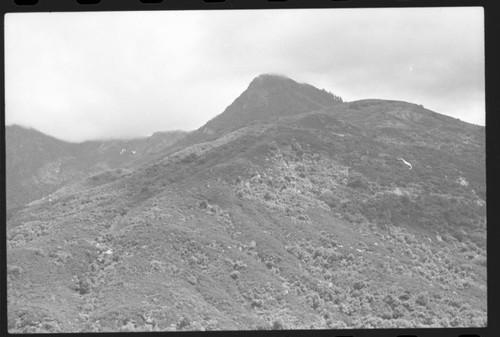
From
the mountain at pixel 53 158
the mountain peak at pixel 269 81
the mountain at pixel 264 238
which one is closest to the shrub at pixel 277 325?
the mountain at pixel 264 238

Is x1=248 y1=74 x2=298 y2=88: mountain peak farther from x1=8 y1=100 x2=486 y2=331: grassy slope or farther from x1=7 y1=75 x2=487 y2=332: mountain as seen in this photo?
x1=8 y1=100 x2=486 y2=331: grassy slope

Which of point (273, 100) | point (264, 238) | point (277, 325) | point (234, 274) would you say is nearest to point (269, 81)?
point (273, 100)

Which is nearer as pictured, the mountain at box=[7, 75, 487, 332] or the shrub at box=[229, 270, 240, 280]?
the mountain at box=[7, 75, 487, 332]

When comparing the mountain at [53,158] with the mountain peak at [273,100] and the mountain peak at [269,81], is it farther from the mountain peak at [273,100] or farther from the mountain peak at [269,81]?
the mountain peak at [269,81]

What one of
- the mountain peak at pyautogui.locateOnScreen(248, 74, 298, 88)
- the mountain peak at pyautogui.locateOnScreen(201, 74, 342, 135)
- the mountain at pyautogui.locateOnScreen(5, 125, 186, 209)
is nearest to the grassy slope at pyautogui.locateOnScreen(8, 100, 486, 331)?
the mountain at pyautogui.locateOnScreen(5, 125, 186, 209)

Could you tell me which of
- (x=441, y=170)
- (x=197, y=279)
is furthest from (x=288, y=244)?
(x=441, y=170)

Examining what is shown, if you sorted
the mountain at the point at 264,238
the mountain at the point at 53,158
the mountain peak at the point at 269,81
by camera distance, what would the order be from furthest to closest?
the mountain peak at the point at 269,81
the mountain at the point at 53,158
the mountain at the point at 264,238
